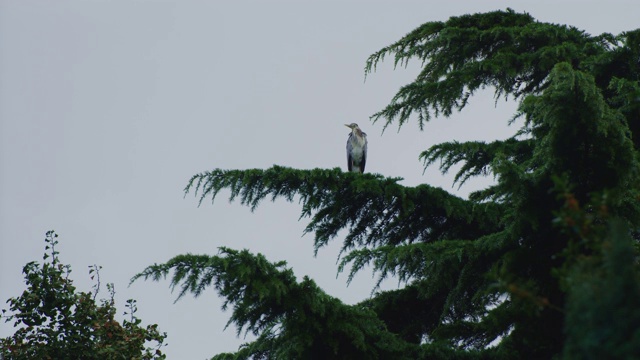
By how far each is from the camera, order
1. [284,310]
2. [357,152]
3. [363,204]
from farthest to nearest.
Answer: [357,152] → [363,204] → [284,310]

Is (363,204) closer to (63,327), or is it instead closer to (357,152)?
(63,327)

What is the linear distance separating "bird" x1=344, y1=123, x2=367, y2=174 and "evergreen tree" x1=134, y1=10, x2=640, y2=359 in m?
5.30

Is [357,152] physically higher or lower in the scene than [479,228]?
higher

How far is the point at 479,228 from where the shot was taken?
8.70 meters

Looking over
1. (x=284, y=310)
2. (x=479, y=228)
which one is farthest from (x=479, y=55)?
(x=284, y=310)

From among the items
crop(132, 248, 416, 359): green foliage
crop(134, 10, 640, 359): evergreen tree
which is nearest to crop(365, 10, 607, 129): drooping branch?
crop(134, 10, 640, 359): evergreen tree

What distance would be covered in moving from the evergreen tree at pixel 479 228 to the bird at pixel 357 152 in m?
5.30

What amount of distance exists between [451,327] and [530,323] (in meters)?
3.10

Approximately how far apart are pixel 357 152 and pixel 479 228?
7.73 m

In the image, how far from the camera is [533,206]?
5801 mm

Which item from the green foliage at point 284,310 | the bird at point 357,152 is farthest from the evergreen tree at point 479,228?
the bird at point 357,152

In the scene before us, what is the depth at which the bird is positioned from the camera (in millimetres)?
16297

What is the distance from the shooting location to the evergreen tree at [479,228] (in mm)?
5266

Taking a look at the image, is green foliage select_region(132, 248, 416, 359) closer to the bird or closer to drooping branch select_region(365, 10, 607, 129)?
drooping branch select_region(365, 10, 607, 129)
